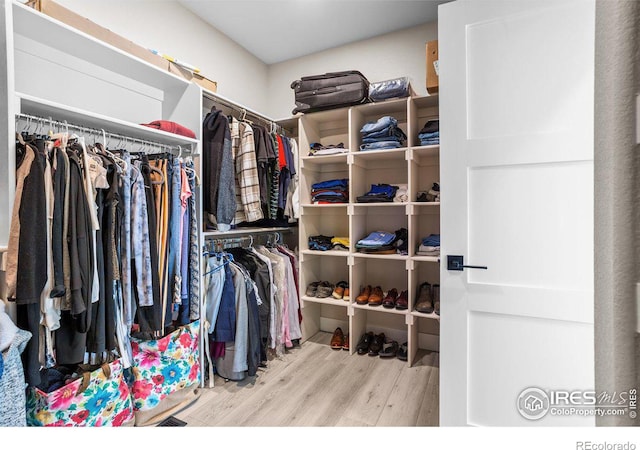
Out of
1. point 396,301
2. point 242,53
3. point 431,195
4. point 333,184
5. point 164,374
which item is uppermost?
point 242,53

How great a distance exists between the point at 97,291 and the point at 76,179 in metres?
0.50

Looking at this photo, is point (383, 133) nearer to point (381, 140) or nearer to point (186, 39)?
point (381, 140)

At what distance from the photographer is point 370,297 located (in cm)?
261

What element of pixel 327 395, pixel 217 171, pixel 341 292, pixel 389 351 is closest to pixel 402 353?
pixel 389 351

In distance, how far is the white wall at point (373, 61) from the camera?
2.70 meters

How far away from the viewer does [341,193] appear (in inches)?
106

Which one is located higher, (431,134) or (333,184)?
(431,134)

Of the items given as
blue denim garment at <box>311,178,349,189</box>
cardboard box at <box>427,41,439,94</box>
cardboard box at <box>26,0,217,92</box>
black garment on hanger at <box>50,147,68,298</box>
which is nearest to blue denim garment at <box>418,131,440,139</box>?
cardboard box at <box>427,41,439,94</box>

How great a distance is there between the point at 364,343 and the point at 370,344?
0.17ft

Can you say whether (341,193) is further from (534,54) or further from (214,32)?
(214,32)

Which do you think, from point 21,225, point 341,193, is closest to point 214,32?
point 341,193

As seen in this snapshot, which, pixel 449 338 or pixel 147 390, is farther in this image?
pixel 147 390

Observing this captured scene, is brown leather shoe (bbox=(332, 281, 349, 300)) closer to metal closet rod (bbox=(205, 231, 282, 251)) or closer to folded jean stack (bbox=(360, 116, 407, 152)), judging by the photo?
metal closet rod (bbox=(205, 231, 282, 251))

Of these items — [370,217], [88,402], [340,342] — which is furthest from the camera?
[370,217]
